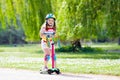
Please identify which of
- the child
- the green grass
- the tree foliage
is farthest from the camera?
the tree foliage

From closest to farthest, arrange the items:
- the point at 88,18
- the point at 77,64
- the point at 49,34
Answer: the point at 49,34
the point at 77,64
the point at 88,18

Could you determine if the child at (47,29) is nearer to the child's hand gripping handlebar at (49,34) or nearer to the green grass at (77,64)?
the child's hand gripping handlebar at (49,34)

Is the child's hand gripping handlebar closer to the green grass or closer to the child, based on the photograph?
the child

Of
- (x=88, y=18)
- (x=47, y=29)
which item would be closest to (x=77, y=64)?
(x=47, y=29)

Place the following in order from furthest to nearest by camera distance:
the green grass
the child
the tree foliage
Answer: the tree foliage → the green grass → the child

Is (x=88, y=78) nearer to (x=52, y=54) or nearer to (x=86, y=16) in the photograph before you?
(x=52, y=54)

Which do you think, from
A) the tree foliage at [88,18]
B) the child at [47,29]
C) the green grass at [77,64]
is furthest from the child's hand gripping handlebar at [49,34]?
the tree foliage at [88,18]

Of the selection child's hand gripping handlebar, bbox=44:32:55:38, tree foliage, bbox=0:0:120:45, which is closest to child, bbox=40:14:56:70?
child's hand gripping handlebar, bbox=44:32:55:38

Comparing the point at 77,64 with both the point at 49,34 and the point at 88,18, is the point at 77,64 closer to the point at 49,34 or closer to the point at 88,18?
the point at 49,34

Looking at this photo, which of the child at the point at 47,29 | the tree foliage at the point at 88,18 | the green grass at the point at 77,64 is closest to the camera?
the child at the point at 47,29

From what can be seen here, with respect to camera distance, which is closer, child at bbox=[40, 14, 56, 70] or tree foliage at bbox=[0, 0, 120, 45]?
child at bbox=[40, 14, 56, 70]

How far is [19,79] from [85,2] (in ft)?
42.5

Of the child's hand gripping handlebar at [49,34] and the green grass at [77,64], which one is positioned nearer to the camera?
the child's hand gripping handlebar at [49,34]

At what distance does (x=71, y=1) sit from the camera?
82.0ft
